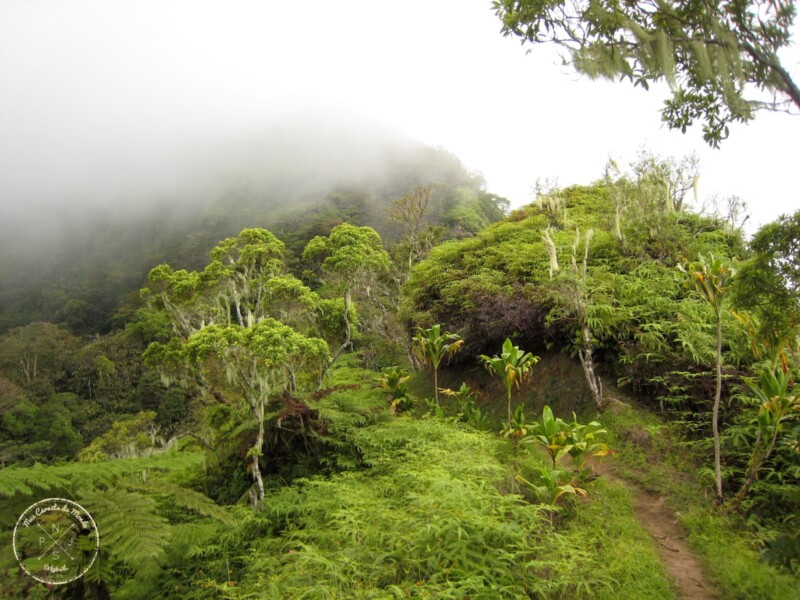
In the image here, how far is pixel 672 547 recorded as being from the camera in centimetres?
505

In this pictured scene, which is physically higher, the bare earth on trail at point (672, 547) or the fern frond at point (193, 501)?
the bare earth on trail at point (672, 547)

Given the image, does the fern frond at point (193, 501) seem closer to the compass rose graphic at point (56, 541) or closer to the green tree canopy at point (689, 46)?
the compass rose graphic at point (56, 541)

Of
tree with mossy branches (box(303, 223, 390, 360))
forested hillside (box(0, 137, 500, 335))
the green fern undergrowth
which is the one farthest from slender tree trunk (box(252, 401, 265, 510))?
forested hillside (box(0, 137, 500, 335))

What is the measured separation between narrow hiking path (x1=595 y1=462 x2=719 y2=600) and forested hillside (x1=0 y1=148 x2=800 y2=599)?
0.04 metres

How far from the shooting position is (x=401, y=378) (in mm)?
10133

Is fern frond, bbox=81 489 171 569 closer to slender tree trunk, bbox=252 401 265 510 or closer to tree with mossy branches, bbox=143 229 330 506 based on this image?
slender tree trunk, bbox=252 401 265 510

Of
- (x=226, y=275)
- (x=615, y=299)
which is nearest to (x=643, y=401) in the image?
(x=615, y=299)

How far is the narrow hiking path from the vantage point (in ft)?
14.4

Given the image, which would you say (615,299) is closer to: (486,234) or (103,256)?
(486,234)

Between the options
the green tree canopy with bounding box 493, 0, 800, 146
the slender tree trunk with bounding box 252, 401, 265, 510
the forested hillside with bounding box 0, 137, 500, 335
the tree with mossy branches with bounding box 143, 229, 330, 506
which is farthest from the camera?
the forested hillside with bounding box 0, 137, 500, 335

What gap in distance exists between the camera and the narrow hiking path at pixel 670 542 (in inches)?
173

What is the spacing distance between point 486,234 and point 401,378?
5.43 meters

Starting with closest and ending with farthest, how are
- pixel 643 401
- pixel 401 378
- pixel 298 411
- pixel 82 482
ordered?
pixel 82 482 → pixel 298 411 → pixel 643 401 → pixel 401 378

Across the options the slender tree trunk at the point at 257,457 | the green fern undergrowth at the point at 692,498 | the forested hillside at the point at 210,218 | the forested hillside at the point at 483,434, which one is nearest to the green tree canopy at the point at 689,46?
the forested hillside at the point at 483,434
